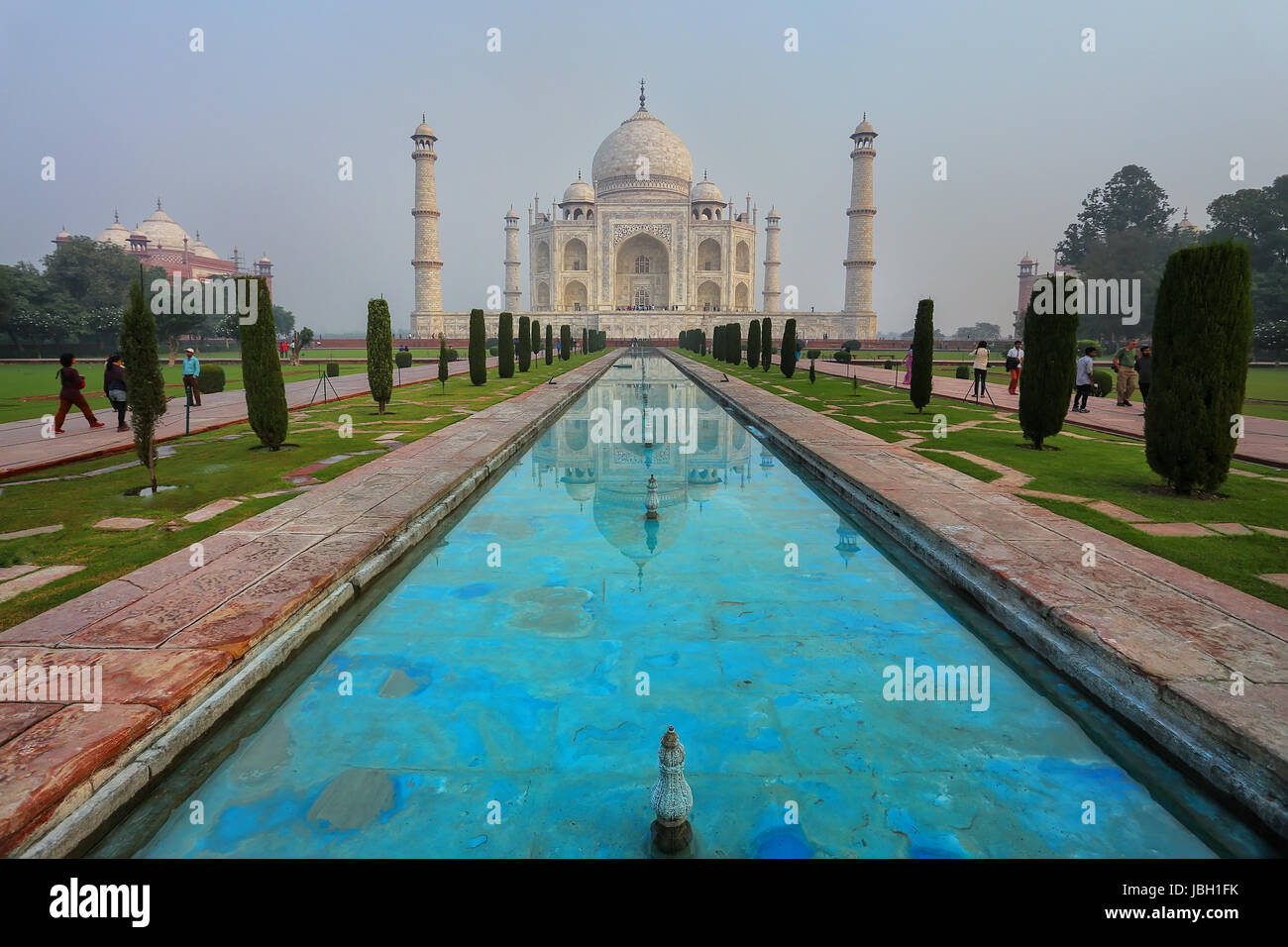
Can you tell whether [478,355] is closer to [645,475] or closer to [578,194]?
[645,475]

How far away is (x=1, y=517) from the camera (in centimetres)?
510

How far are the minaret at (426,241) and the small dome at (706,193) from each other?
21.0 m

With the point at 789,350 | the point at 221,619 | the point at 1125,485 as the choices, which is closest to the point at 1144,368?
the point at 1125,485

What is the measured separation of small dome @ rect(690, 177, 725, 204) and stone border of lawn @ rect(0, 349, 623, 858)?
5469 centimetres

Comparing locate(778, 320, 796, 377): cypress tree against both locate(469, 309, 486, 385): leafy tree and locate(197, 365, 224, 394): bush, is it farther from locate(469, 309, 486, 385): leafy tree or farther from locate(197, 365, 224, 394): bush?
locate(197, 365, 224, 394): bush

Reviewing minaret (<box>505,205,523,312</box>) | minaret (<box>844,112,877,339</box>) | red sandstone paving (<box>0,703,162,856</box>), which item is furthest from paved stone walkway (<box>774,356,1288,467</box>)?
minaret (<box>505,205,523,312</box>)

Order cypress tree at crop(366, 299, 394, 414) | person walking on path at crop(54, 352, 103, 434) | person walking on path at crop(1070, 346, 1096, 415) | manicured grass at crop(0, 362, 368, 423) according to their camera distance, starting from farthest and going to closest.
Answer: person walking on path at crop(1070, 346, 1096, 415) < manicured grass at crop(0, 362, 368, 423) < cypress tree at crop(366, 299, 394, 414) < person walking on path at crop(54, 352, 103, 434)

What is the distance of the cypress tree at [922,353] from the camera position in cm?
1115

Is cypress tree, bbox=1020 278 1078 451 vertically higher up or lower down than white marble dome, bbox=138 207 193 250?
lower down

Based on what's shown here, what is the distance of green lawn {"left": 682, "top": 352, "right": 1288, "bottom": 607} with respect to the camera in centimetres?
411

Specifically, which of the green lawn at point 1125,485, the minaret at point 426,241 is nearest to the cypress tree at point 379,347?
the green lawn at point 1125,485

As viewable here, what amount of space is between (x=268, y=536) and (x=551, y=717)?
262 cm

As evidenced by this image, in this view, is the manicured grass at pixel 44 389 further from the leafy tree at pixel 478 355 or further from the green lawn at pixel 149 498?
the leafy tree at pixel 478 355
